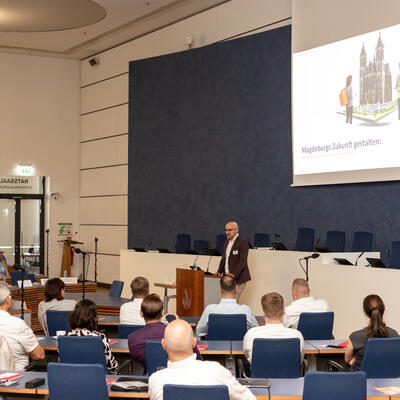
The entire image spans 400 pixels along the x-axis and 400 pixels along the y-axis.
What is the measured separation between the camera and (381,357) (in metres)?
4.36

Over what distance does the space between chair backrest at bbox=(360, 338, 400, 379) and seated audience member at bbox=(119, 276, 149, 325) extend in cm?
240

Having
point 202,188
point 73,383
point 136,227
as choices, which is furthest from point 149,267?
point 73,383

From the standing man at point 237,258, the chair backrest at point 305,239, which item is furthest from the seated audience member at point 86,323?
the chair backrest at point 305,239

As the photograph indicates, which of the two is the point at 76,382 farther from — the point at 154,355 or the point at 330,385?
the point at 330,385

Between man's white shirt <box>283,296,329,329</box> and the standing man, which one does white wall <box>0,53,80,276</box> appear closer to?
the standing man

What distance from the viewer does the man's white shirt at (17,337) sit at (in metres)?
4.85

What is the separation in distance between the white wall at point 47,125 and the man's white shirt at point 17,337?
42.0 ft

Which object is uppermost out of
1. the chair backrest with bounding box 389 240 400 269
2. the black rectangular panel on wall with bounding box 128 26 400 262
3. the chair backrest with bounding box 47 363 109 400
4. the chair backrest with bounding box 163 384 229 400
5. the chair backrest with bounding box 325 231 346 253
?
the black rectangular panel on wall with bounding box 128 26 400 262

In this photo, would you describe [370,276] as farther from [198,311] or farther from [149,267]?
[149,267]

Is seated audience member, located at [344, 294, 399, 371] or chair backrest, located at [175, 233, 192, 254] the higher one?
chair backrest, located at [175, 233, 192, 254]

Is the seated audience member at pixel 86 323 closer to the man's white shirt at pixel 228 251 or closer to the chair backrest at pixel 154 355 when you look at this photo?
the chair backrest at pixel 154 355

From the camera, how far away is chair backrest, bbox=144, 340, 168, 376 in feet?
14.7

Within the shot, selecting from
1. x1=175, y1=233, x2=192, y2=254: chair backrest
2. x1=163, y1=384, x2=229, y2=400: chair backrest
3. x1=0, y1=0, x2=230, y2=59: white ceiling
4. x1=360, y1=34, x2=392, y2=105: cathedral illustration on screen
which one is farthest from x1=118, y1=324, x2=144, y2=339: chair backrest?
x1=0, y1=0, x2=230, y2=59: white ceiling

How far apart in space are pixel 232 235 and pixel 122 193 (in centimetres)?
787
